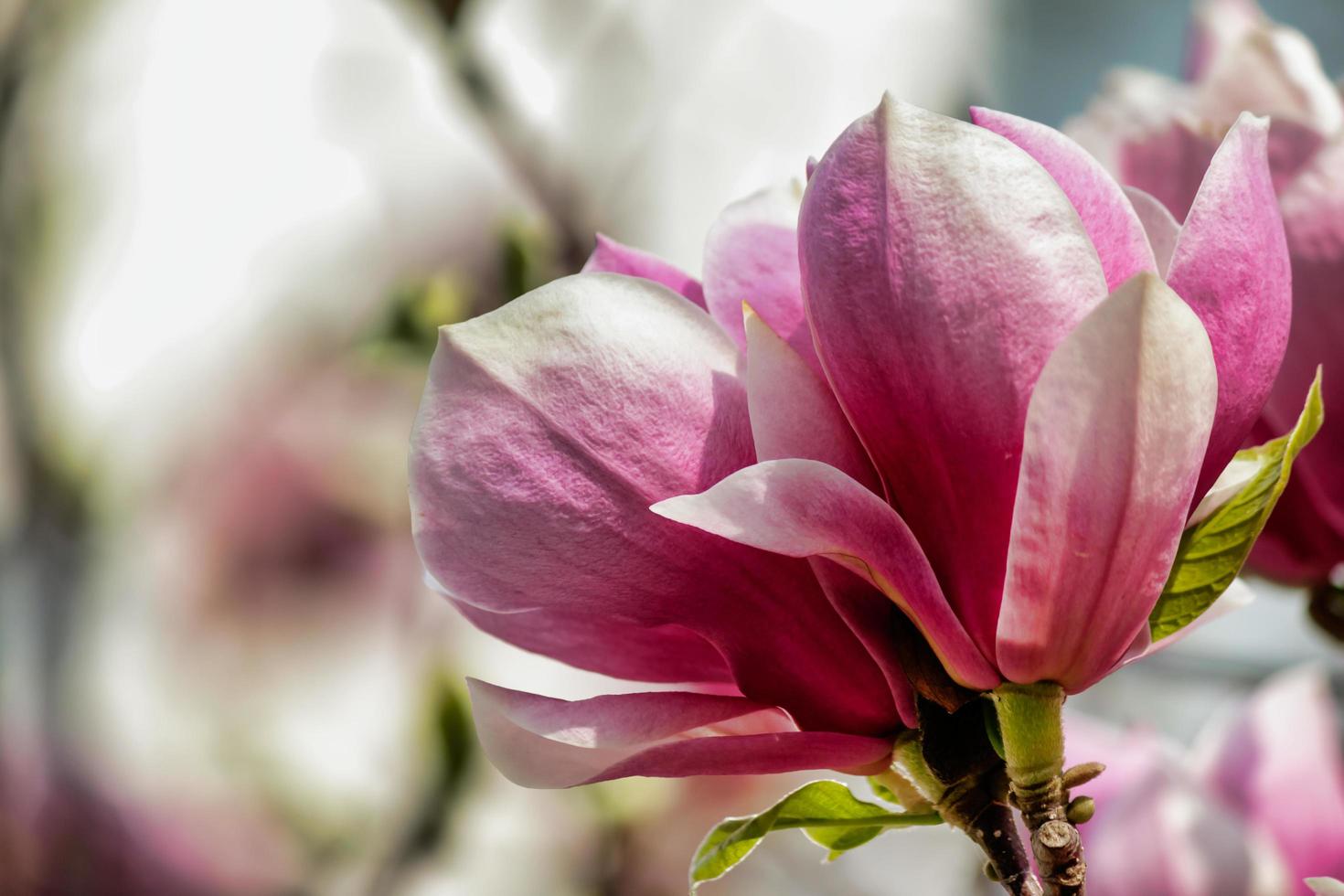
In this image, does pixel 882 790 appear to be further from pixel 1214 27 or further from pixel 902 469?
pixel 1214 27

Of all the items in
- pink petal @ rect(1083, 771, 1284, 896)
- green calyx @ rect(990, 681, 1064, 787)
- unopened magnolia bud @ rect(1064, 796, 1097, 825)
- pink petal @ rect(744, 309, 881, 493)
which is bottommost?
pink petal @ rect(1083, 771, 1284, 896)

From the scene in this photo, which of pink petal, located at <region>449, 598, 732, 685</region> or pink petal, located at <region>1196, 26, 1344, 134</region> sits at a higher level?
pink petal, located at <region>1196, 26, 1344, 134</region>

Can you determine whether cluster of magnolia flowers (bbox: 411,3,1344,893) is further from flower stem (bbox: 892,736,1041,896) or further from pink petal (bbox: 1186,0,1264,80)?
pink petal (bbox: 1186,0,1264,80)

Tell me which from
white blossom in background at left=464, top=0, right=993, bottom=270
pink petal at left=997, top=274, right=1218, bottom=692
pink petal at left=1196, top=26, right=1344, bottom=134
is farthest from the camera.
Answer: white blossom in background at left=464, top=0, right=993, bottom=270

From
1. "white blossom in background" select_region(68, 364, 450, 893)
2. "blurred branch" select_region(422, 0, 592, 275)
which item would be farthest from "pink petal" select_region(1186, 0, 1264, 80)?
"white blossom in background" select_region(68, 364, 450, 893)

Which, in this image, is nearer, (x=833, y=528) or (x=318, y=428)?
(x=833, y=528)

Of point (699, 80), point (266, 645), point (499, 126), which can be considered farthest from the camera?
point (699, 80)

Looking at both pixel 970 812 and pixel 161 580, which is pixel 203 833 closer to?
pixel 161 580

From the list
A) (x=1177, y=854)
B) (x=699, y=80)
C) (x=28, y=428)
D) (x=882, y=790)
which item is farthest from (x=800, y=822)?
(x=699, y=80)

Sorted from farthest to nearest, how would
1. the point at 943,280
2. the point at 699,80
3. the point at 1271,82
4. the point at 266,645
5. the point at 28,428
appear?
the point at 699,80, the point at 266,645, the point at 28,428, the point at 1271,82, the point at 943,280
